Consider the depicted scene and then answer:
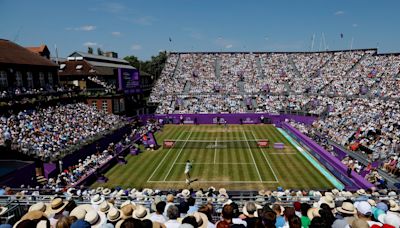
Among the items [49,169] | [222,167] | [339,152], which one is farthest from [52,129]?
[339,152]

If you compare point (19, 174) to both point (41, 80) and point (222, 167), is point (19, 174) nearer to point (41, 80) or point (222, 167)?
point (222, 167)

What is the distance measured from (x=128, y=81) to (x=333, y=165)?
1315 inches

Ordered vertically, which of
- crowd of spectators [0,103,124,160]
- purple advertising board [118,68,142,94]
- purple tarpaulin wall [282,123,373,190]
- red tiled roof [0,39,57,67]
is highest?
red tiled roof [0,39,57,67]

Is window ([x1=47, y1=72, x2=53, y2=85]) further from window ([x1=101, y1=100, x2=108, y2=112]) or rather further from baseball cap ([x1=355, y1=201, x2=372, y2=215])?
baseball cap ([x1=355, y1=201, x2=372, y2=215])

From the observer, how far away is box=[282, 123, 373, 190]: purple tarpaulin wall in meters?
18.6

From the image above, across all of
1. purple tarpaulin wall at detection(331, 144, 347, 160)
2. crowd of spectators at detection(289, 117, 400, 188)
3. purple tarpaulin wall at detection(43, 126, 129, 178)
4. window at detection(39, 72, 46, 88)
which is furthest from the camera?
window at detection(39, 72, 46, 88)

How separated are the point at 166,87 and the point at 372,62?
38307 millimetres

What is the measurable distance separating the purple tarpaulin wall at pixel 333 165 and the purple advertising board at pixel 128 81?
2624cm

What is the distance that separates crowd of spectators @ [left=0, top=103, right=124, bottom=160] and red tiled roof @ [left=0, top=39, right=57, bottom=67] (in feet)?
20.9

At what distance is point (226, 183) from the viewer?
2058cm

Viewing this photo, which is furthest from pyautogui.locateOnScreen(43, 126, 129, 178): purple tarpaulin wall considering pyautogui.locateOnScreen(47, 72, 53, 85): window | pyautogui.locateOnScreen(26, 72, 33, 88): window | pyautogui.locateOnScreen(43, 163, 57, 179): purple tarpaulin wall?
pyautogui.locateOnScreen(47, 72, 53, 85): window

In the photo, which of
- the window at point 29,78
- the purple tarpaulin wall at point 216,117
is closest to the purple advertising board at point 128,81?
the purple tarpaulin wall at point 216,117

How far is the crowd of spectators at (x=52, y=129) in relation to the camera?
21.4 m

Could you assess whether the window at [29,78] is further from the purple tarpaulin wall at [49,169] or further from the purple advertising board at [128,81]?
the purple tarpaulin wall at [49,169]
